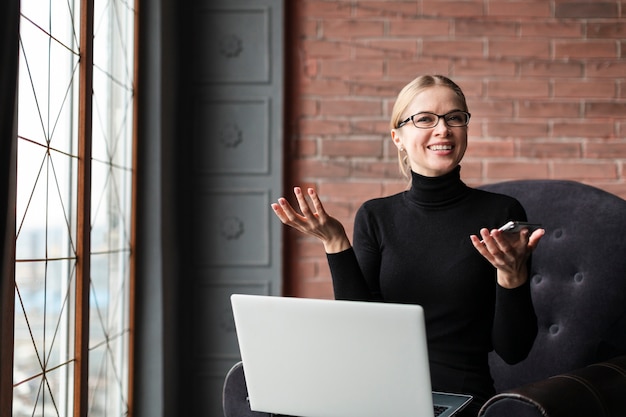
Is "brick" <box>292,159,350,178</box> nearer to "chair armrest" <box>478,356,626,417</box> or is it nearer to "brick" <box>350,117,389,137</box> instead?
"brick" <box>350,117,389,137</box>

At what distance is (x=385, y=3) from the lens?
3305 millimetres

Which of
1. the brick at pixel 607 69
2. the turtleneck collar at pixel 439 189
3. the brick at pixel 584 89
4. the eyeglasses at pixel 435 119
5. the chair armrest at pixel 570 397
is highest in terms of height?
the brick at pixel 607 69

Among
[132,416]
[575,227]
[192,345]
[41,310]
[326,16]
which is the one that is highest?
[326,16]

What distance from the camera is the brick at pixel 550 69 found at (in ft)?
10.7

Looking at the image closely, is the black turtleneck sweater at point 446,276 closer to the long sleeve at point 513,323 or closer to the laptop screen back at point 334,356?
the long sleeve at point 513,323

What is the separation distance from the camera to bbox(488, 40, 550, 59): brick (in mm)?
3275

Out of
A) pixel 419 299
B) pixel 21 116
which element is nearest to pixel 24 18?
pixel 21 116

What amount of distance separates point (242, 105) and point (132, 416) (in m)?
1.34

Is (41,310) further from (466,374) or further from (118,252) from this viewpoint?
(466,374)

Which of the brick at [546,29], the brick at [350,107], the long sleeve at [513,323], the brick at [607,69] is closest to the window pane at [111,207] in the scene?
the brick at [350,107]

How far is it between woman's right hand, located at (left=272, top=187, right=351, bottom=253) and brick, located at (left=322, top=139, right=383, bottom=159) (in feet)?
4.64

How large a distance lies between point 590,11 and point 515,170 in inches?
29.1

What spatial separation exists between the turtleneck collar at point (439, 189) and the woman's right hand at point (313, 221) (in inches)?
10.1

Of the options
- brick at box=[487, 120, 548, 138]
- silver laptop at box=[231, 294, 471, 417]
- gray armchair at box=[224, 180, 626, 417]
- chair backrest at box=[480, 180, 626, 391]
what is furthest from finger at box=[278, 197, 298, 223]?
brick at box=[487, 120, 548, 138]
